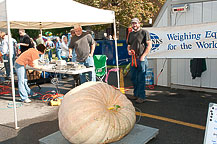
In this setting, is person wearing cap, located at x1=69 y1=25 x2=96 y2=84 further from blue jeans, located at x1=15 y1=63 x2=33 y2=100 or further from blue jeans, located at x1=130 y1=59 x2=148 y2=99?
blue jeans, located at x1=15 y1=63 x2=33 y2=100

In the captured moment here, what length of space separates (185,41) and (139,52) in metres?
1.65

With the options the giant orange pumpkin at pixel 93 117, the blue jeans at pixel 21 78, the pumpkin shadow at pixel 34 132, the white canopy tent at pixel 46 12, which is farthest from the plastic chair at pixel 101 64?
the giant orange pumpkin at pixel 93 117

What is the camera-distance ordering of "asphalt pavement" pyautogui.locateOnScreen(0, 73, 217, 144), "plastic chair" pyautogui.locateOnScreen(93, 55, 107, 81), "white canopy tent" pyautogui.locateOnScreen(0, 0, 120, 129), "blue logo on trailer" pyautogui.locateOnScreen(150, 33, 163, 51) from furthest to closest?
"plastic chair" pyautogui.locateOnScreen(93, 55, 107, 81), "blue logo on trailer" pyautogui.locateOnScreen(150, 33, 163, 51), "white canopy tent" pyautogui.locateOnScreen(0, 0, 120, 129), "asphalt pavement" pyautogui.locateOnScreen(0, 73, 217, 144)

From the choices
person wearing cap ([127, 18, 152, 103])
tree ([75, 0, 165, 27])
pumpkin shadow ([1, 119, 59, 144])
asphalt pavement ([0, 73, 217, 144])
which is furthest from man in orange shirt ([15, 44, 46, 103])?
tree ([75, 0, 165, 27])

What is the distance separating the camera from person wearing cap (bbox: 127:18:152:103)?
6.09 m

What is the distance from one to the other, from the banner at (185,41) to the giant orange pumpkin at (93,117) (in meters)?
3.81

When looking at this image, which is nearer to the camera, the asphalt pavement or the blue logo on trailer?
the asphalt pavement

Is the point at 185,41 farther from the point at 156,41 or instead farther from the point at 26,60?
the point at 26,60

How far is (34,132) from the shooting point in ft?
15.7

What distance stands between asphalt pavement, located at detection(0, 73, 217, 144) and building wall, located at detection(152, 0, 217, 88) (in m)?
0.41

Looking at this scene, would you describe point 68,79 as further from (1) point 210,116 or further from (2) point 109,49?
(1) point 210,116

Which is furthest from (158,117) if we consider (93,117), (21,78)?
(21,78)

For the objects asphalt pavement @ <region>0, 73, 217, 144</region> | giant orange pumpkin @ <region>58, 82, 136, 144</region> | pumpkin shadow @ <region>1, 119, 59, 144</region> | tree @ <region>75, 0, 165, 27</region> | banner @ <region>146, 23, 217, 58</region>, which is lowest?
pumpkin shadow @ <region>1, 119, 59, 144</region>

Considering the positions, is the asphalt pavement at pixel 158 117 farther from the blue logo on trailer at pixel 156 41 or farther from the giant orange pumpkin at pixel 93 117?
the blue logo on trailer at pixel 156 41
